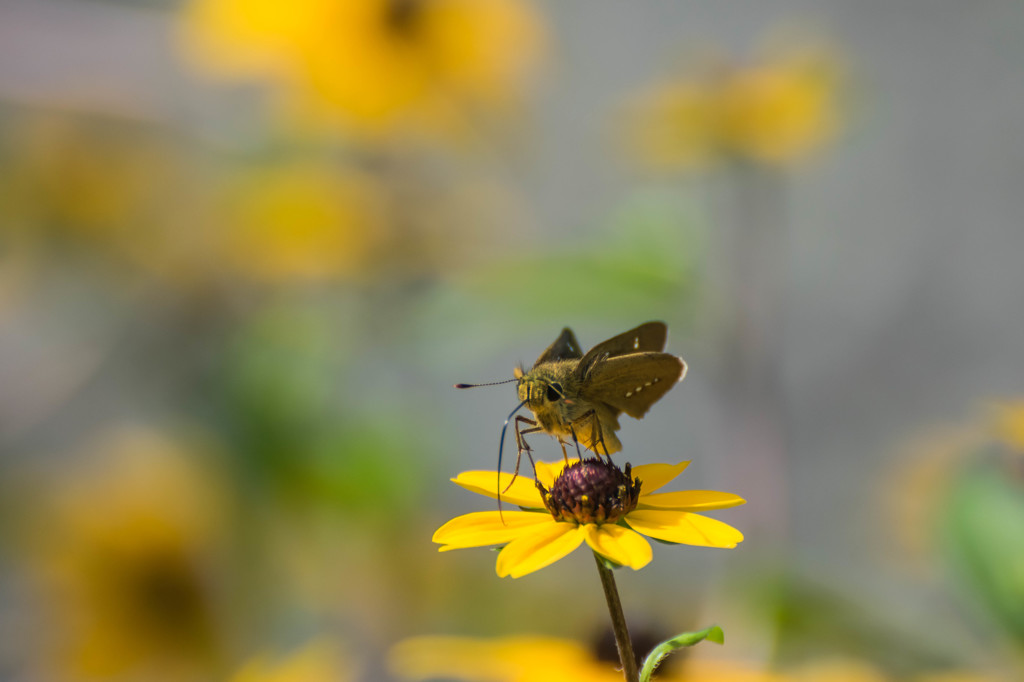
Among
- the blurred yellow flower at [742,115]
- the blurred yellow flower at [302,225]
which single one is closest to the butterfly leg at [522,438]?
the blurred yellow flower at [302,225]

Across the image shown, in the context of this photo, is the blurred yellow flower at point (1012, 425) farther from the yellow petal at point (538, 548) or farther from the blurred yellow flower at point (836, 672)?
the yellow petal at point (538, 548)

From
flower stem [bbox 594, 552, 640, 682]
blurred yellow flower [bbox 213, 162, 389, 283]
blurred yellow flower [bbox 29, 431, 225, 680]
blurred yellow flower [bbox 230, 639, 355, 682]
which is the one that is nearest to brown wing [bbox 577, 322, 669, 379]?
flower stem [bbox 594, 552, 640, 682]

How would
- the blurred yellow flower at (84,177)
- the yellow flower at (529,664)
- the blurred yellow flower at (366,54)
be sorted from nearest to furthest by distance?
the yellow flower at (529,664) → the blurred yellow flower at (366,54) → the blurred yellow flower at (84,177)

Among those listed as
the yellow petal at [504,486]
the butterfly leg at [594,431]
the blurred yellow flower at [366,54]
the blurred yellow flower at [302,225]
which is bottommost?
the yellow petal at [504,486]

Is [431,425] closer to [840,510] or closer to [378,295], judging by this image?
[378,295]

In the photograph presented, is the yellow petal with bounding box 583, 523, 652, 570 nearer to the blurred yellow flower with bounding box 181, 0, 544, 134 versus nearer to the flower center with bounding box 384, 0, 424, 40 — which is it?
the blurred yellow flower with bounding box 181, 0, 544, 134

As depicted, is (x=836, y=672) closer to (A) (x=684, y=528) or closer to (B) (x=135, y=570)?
(A) (x=684, y=528)

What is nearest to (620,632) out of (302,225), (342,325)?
(342,325)

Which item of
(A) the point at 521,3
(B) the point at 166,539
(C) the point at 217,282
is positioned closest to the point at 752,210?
(A) the point at 521,3
